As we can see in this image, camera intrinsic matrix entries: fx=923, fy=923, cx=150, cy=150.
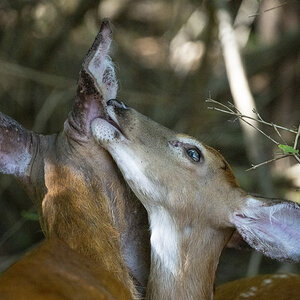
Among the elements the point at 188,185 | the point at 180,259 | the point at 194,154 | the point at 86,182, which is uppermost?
the point at 194,154

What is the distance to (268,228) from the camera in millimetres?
4000

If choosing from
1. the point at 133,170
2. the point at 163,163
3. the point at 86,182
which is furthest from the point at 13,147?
the point at 163,163

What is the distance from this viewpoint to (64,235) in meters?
3.64

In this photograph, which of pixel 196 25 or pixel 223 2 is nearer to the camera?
pixel 223 2

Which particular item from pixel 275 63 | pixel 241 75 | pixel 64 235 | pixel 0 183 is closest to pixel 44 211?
pixel 64 235

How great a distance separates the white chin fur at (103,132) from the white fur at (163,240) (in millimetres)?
362

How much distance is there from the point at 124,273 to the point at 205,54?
2.91 m

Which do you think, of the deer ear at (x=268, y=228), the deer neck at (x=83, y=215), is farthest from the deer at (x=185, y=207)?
the deer neck at (x=83, y=215)

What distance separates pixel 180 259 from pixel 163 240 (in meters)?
0.11

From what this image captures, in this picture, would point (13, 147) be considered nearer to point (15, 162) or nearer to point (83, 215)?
point (15, 162)

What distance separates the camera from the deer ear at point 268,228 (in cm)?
394

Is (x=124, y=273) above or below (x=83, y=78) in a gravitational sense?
below

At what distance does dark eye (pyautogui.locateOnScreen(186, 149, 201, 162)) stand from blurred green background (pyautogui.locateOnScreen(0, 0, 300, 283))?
5.64 ft

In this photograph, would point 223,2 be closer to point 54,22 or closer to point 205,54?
point 205,54
